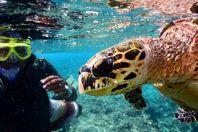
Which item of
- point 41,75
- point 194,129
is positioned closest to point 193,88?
point 41,75

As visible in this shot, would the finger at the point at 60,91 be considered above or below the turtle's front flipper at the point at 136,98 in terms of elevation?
below

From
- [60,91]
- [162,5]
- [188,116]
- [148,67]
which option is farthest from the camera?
[162,5]

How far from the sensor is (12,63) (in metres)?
4.38

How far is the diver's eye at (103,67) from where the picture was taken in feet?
6.54

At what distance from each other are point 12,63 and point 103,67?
2711 mm

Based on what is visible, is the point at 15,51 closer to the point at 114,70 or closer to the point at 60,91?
the point at 60,91

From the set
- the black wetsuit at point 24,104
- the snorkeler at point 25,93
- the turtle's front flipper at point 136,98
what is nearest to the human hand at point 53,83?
the snorkeler at point 25,93

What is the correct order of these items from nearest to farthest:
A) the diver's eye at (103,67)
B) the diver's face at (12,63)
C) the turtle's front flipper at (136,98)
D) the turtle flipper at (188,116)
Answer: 1. the diver's eye at (103,67)
2. the turtle's front flipper at (136,98)
3. the turtle flipper at (188,116)
4. the diver's face at (12,63)

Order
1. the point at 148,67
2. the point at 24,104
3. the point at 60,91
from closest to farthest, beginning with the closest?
the point at 148,67 → the point at 24,104 → the point at 60,91

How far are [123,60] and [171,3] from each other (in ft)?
17.4

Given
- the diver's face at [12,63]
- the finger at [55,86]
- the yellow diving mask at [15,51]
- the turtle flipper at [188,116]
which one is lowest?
the turtle flipper at [188,116]

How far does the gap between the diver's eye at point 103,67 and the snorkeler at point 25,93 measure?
2500 millimetres

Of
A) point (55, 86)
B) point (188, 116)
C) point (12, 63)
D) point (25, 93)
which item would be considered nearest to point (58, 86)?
point (55, 86)

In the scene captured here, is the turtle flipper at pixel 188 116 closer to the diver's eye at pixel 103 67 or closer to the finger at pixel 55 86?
the finger at pixel 55 86
